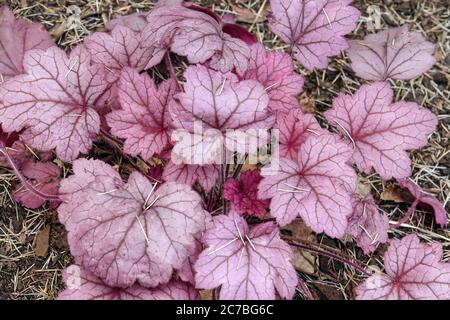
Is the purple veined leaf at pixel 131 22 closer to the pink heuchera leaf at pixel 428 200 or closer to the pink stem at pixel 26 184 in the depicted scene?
the pink stem at pixel 26 184

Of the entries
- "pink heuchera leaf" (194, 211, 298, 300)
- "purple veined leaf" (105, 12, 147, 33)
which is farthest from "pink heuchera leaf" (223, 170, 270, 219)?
"purple veined leaf" (105, 12, 147, 33)

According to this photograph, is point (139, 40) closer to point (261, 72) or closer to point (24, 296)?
point (261, 72)

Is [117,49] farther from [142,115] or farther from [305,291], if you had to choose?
[305,291]

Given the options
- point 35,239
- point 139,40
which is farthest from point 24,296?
point 139,40

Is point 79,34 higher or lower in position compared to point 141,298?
higher

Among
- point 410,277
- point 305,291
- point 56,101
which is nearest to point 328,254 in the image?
point 305,291

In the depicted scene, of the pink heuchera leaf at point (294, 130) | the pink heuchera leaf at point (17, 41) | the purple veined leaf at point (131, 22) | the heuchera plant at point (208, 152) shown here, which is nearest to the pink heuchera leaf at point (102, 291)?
the heuchera plant at point (208, 152)
